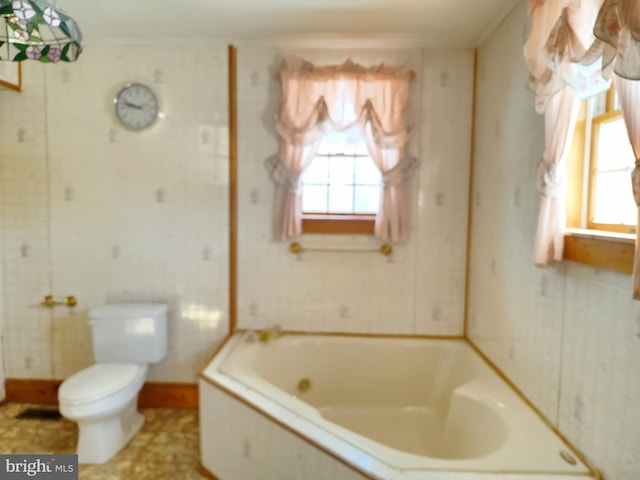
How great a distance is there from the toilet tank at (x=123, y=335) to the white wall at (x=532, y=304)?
1.93 m

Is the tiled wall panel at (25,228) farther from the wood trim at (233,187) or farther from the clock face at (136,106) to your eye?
the wood trim at (233,187)

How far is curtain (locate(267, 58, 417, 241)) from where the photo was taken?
2.28 metres

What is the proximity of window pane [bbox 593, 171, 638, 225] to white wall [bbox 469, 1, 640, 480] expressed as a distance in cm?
20

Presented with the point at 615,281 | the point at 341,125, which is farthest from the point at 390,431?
the point at 341,125

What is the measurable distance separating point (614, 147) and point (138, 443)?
2564 millimetres

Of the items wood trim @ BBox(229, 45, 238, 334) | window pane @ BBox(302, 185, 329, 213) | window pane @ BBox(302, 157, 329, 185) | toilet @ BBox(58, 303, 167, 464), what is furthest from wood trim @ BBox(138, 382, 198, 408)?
window pane @ BBox(302, 157, 329, 185)

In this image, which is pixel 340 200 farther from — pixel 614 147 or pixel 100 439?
pixel 100 439

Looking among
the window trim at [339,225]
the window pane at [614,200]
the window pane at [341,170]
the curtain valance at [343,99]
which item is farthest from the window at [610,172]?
the window pane at [341,170]

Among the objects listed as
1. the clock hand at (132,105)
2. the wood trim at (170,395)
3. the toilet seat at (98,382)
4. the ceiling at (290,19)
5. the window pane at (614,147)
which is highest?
the ceiling at (290,19)

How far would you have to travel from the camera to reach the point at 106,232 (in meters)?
2.48

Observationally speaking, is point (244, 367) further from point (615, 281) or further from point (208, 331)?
point (615, 281)

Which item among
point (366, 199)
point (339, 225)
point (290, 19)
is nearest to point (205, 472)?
point (339, 225)

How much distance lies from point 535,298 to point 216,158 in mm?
1899

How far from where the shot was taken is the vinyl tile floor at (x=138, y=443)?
1.88 metres
